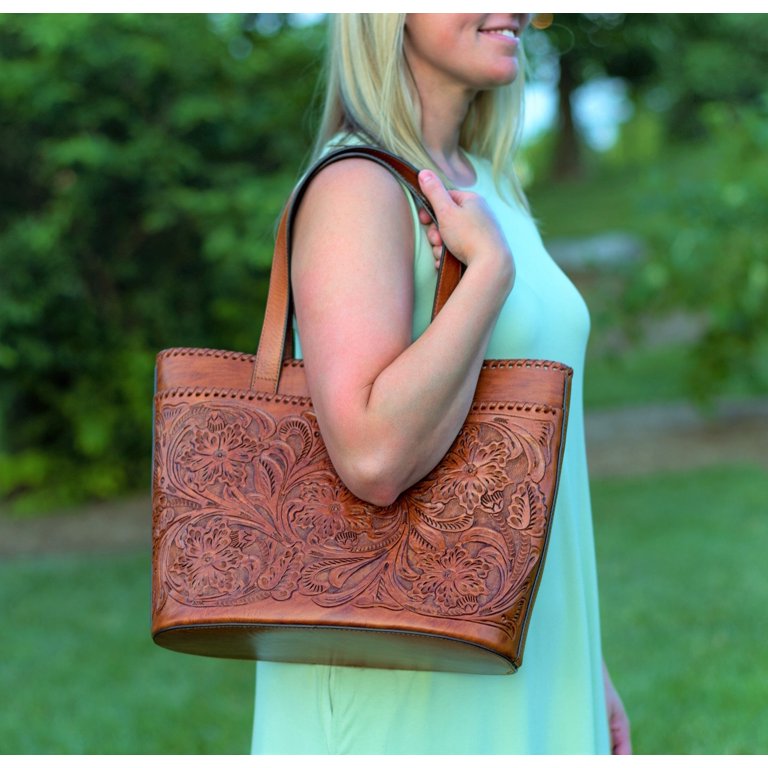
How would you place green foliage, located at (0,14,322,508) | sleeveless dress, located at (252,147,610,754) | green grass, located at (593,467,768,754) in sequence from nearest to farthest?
sleeveless dress, located at (252,147,610,754) < green grass, located at (593,467,768,754) < green foliage, located at (0,14,322,508)

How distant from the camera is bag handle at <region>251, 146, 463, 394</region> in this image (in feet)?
4.99

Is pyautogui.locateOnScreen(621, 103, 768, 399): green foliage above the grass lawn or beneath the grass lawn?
above

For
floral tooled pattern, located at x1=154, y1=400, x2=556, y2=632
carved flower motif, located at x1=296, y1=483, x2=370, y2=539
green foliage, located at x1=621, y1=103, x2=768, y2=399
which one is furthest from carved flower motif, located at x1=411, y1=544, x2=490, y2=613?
green foliage, located at x1=621, y1=103, x2=768, y2=399

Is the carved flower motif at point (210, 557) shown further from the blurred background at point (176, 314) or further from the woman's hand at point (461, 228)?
the blurred background at point (176, 314)

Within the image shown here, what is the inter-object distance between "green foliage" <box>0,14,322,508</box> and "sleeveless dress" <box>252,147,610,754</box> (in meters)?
4.81

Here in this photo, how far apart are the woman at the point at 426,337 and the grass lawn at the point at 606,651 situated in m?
2.67

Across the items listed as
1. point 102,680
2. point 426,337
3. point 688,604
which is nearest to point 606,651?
point 688,604

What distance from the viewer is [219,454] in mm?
1553

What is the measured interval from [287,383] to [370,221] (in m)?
0.27

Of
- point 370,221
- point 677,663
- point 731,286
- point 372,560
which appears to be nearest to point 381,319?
point 370,221

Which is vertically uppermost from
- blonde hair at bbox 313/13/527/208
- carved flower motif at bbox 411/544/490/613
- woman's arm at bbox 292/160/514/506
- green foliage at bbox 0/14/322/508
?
green foliage at bbox 0/14/322/508

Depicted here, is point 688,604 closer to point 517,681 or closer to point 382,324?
point 517,681

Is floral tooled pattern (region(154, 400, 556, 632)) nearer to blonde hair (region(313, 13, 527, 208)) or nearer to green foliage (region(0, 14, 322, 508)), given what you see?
blonde hair (region(313, 13, 527, 208))

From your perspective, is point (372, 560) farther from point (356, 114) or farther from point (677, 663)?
point (677, 663)
